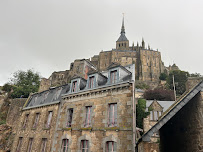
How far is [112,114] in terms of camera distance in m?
9.20

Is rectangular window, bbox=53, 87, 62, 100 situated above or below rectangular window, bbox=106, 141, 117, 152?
above

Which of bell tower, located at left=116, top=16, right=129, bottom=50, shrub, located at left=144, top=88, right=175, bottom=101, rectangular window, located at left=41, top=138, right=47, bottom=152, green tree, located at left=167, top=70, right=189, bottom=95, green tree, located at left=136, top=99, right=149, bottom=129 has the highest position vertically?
bell tower, located at left=116, top=16, right=129, bottom=50

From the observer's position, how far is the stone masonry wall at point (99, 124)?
27.2 ft

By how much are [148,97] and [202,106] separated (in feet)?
107

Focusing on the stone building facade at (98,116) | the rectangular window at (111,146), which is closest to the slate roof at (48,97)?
the stone building facade at (98,116)

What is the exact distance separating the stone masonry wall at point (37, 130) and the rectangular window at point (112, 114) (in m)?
5.26

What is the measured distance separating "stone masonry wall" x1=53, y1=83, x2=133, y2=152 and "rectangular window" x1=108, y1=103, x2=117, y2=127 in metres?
0.25

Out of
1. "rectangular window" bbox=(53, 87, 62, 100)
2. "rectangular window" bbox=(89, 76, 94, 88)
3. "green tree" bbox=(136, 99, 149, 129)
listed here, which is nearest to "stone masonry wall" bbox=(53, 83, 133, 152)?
"rectangular window" bbox=(89, 76, 94, 88)

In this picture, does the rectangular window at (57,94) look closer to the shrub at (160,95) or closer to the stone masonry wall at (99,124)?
the stone masonry wall at (99,124)

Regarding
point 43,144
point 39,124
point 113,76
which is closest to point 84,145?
point 43,144

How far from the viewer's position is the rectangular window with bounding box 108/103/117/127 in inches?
349

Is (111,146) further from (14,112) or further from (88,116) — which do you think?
(14,112)

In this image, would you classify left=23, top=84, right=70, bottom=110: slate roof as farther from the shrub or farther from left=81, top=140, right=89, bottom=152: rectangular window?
the shrub

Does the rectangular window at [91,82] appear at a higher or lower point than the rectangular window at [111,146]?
higher
